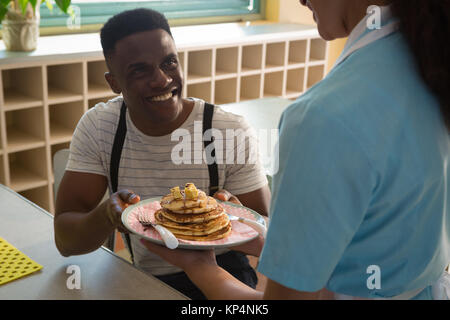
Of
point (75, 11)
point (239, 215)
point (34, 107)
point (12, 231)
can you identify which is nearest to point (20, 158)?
point (34, 107)

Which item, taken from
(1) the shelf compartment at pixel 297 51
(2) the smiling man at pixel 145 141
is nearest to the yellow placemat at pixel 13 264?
(2) the smiling man at pixel 145 141

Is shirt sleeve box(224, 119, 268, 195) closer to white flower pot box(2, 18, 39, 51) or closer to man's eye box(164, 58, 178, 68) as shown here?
man's eye box(164, 58, 178, 68)

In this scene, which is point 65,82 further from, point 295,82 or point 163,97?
point 295,82

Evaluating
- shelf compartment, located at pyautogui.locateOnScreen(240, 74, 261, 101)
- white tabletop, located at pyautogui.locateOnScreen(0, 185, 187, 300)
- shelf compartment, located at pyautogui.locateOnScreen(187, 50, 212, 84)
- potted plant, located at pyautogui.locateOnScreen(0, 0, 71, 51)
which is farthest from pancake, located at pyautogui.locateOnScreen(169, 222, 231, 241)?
shelf compartment, located at pyautogui.locateOnScreen(240, 74, 261, 101)

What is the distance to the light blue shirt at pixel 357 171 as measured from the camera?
60 cm

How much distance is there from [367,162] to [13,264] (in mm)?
851

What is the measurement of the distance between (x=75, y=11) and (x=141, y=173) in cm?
198

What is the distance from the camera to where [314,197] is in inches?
23.9

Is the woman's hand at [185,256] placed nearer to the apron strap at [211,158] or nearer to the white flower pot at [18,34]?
the apron strap at [211,158]

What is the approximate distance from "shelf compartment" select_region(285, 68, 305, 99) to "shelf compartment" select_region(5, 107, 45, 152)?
170 cm

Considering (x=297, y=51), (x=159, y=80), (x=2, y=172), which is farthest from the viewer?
(x=297, y=51)

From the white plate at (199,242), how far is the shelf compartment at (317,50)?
2.64m

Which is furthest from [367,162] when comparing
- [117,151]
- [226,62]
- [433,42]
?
[226,62]
